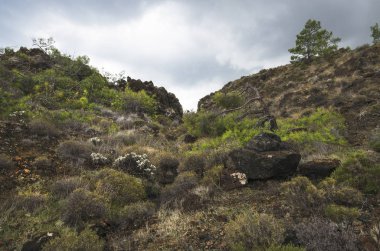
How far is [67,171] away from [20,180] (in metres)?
1.44

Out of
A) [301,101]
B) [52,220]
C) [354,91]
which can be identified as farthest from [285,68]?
[52,220]

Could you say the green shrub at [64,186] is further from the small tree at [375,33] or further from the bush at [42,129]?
the small tree at [375,33]

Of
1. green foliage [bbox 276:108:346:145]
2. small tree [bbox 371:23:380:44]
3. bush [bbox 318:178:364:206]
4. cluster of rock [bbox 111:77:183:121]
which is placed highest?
small tree [bbox 371:23:380:44]

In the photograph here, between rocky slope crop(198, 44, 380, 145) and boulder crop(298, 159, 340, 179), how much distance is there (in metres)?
4.84

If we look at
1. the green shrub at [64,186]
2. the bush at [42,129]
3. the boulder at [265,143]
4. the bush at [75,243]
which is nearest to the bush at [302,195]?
the boulder at [265,143]

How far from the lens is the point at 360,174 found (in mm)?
7176

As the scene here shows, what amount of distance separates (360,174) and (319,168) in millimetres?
1028

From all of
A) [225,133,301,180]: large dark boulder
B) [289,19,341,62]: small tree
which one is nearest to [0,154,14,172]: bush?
[225,133,301,180]: large dark boulder

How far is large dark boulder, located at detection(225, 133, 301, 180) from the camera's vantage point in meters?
8.43

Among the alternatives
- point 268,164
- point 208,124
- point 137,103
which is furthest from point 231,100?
point 268,164

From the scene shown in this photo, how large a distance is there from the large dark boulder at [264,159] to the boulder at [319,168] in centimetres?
41

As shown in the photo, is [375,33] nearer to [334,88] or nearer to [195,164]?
[334,88]

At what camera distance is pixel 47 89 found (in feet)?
71.6

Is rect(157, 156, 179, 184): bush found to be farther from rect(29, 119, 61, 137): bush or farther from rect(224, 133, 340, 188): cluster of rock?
rect(29, 119, 61, 137): bush
